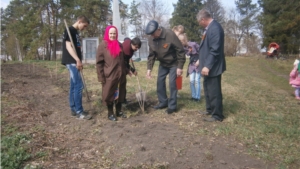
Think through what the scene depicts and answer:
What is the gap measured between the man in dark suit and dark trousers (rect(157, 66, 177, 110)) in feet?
2.10

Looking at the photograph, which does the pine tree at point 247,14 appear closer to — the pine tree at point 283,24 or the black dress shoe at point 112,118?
the pine tree at point 283,24

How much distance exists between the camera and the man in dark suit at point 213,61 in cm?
382

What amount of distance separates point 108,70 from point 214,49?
1799mm

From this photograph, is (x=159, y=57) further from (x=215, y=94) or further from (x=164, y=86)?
(x=215, y=94)

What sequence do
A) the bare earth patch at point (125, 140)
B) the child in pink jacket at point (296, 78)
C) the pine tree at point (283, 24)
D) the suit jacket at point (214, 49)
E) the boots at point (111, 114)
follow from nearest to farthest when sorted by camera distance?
the bare earth patch at point (125, 140) → the suit jacket at point (214, 49) → the boots at point (111, 114) → the child in pink jacket at point (296, 78) → the pine tree at point (283, 24)

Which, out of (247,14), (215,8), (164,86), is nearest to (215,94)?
(164,86)

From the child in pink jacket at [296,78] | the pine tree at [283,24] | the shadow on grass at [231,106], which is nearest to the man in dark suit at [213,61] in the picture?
the shadow on grass at [231,106]

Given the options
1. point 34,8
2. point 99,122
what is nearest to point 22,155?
point 99,122

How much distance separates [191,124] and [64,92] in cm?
401

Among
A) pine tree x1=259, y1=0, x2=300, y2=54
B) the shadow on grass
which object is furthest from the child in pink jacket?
pine tree x1=259, y1=0, x2=300, y2=54

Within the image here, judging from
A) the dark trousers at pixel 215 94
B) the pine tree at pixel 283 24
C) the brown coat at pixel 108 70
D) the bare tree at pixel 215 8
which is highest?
the bare tree at pixel 215 8

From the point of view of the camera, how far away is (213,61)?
3.84 metres

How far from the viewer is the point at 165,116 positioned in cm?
446

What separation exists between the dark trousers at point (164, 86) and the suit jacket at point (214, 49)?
76 cm
